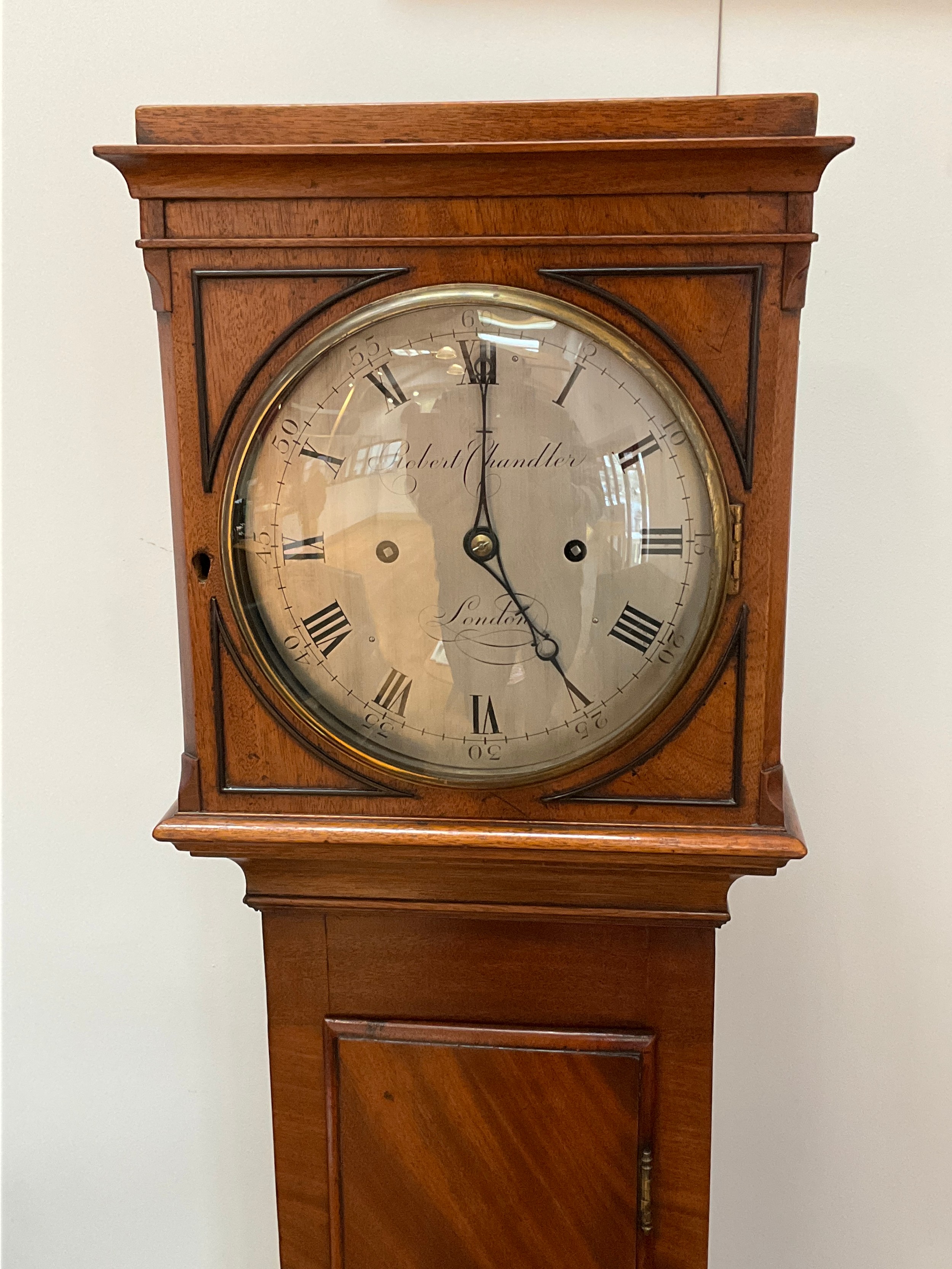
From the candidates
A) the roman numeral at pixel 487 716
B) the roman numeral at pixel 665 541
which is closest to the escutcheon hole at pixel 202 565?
the roman numeral at pixel 487 716

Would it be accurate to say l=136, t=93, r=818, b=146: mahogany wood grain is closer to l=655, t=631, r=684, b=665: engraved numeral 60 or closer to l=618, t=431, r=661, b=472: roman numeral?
l=618, t=431, r=661, b=472: roman numeral

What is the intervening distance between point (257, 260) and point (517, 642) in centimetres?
33

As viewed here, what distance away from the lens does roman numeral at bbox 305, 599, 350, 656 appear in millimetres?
773

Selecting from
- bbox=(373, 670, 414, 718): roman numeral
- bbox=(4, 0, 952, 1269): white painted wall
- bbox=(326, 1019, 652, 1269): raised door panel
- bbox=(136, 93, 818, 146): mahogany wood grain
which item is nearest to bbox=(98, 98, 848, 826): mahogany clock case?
bbox=(136, 93, 818, 146): mahogany wood grain

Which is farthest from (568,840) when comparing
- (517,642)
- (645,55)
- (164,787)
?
(645,55)

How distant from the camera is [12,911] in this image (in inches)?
48.0

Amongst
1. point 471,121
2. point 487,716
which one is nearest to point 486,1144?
point 487,716

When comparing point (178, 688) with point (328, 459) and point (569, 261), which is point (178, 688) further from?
point (569, 261)

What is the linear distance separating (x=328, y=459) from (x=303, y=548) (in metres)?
0.07

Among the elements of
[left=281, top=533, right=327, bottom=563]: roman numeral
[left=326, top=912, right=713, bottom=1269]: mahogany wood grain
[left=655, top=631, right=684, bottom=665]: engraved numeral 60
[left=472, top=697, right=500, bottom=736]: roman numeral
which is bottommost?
[left=326, top=912, right=713, bottom=1269]: mahogany wood grain

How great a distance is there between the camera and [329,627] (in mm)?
776

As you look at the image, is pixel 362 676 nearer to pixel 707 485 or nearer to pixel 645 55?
pixel 707 485

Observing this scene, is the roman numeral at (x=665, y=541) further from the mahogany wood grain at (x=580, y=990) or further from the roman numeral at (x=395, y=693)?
the mahogany wood grain at (x=580, y=990)

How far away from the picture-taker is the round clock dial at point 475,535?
0.73 meters
